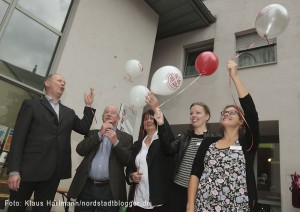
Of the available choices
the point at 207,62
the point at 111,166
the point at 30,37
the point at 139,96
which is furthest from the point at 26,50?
the point at 207,62

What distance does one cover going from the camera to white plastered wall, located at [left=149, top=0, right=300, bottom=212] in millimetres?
4422

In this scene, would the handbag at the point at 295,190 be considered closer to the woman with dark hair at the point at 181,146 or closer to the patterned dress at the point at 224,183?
the woman with dark hair at the point at 181,146

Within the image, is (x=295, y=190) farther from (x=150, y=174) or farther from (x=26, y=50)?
(x=26, y=50)

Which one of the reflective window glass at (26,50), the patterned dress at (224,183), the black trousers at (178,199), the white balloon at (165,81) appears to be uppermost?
the reflective window glass at (26,50)

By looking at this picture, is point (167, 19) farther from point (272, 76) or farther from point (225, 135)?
point (225, 135)

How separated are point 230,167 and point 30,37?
3.57 m

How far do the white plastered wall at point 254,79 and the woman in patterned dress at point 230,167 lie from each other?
2.99m

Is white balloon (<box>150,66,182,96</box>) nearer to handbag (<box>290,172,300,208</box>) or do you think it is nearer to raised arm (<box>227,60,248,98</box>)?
raised arm (<box>227,60,248,98</box>)

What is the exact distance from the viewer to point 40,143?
6.73 ft

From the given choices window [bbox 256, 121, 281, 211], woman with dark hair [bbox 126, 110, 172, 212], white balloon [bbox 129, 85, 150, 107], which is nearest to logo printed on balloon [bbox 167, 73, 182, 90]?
white balloon [bbox 129, 85, 150, 107]

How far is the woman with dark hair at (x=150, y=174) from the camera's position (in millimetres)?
2229

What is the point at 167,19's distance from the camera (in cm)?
662

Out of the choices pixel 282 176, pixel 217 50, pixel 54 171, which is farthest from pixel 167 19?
pixel 54 171

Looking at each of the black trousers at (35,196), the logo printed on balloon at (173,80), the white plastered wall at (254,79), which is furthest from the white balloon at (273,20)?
the black trousers at (35,196)
